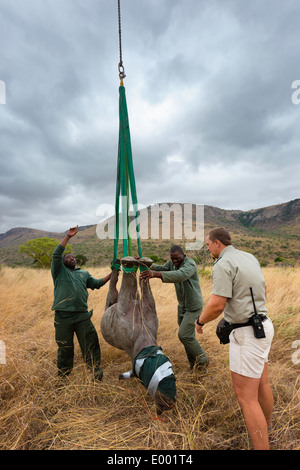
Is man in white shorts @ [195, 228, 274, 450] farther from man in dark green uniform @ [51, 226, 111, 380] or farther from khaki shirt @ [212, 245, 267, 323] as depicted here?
man in dark green uniform @ [51, 226, 111, 380]

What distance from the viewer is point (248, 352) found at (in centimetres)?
225

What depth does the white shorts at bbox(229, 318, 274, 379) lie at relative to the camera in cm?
224

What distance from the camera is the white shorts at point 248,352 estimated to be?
224 cm

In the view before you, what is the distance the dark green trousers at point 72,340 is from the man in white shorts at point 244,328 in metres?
2.33

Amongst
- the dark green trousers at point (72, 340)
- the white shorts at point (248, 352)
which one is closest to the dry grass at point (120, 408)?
the dark green trousers at point (72, 340)

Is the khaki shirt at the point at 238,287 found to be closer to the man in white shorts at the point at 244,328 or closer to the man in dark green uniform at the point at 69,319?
the man in white shorts at the point at 244,328

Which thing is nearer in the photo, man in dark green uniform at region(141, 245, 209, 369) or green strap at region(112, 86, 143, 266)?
green strap at region(112, 86, 143, 266)

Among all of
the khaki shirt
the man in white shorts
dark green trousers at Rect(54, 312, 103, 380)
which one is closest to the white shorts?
the man in white shorts

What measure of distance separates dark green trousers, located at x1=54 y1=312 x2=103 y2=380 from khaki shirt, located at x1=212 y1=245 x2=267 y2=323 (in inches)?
100
